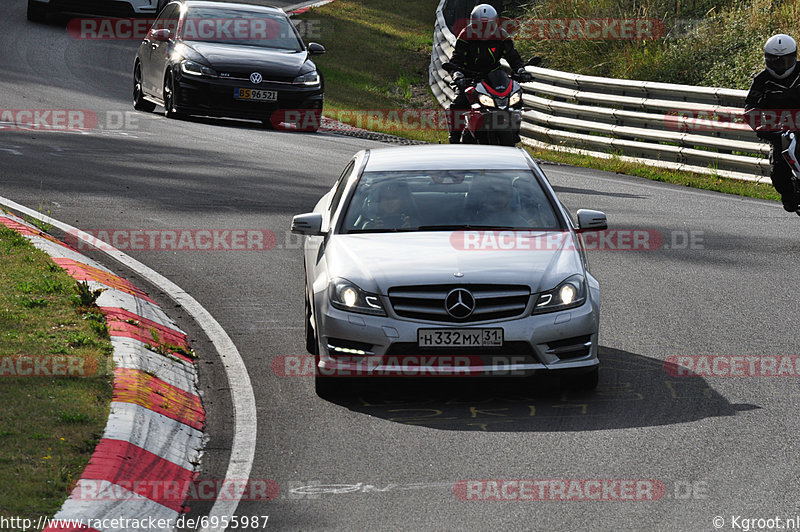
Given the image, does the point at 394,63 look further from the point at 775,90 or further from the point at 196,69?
the point at 775,90

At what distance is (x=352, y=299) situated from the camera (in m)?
7.85

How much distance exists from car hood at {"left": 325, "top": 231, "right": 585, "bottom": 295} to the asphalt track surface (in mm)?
767

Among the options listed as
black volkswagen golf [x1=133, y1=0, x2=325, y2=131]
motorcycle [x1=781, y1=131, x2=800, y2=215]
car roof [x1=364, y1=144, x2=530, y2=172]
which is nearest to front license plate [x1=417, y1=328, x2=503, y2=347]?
car roof [x1=364, y1=144, x2=530, y2=172]

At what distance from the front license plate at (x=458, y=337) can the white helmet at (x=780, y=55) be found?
669 cm

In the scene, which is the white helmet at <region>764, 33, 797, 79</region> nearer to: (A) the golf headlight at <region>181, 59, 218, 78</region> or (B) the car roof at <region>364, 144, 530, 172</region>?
(B) the car roof at <region>364, 144, 530, 172</region>

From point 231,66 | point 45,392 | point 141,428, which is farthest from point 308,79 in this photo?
point 141,428

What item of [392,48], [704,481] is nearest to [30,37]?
[392,48]

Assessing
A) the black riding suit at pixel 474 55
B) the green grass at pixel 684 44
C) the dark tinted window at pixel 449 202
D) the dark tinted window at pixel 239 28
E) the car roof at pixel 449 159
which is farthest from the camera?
the green grass at pixel 684 44

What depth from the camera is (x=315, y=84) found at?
20.5m

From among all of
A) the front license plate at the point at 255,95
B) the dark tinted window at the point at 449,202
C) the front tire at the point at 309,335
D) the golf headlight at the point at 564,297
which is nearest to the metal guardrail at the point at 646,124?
the front license plate at the point at 255,95

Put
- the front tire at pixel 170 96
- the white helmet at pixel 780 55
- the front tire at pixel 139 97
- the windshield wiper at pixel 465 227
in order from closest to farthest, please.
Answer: the windshield wiper at pixel 465 227 < the white helmet at pixel 780 55 < the front tire at pixel 170 96 < the front tire at pixel 139 97

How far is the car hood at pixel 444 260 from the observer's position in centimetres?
780

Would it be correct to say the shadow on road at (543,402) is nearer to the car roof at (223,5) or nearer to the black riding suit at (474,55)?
the black riding suit at (474,55)

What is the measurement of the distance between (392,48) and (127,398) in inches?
1276
